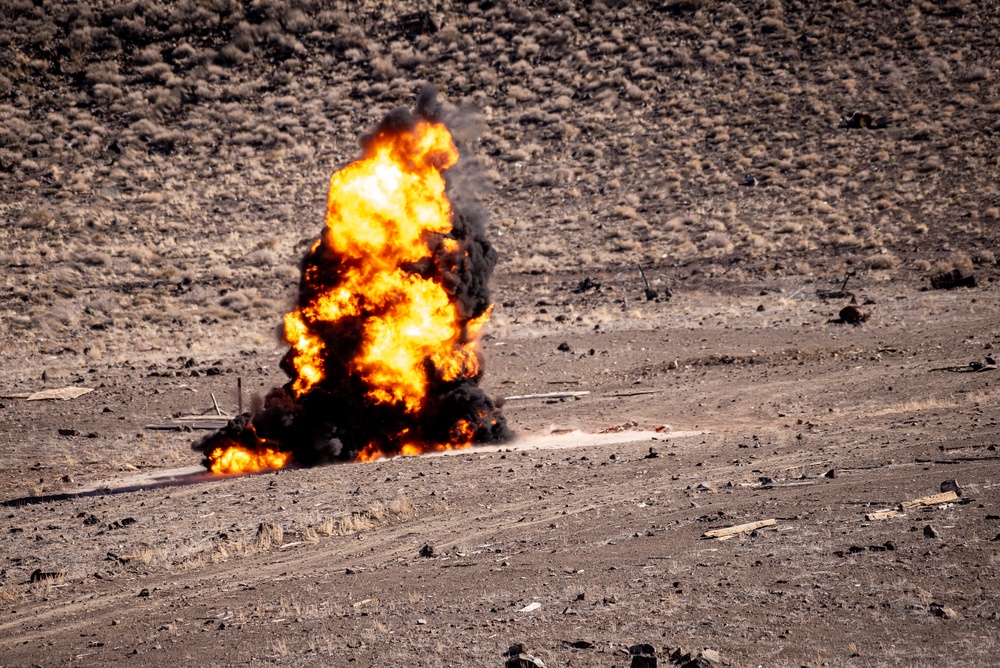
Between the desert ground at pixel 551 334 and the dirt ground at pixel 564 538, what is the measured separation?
0.07 meters

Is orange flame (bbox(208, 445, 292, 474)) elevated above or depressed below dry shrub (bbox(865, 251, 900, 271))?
below

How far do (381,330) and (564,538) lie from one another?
869cm

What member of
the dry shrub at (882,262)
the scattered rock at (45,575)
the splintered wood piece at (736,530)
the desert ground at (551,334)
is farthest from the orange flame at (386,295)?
the dry shrub at (882,262)

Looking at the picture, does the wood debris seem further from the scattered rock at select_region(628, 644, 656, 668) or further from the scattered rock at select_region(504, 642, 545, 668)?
the scattered rock at select_region(504, 642, 545, 668)

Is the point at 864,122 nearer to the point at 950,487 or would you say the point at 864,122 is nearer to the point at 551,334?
the point at 551,334

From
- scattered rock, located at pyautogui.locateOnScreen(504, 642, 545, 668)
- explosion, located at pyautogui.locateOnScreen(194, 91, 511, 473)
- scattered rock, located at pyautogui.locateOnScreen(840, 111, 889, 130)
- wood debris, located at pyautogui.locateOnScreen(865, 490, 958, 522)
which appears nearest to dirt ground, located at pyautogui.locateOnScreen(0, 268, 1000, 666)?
wood debris, located at pyautogui.locateOnScreen(865, 490, 958, 522)

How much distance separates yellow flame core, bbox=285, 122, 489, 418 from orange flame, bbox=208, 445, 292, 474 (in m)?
1.33

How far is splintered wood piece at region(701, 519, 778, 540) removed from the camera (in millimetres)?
12742

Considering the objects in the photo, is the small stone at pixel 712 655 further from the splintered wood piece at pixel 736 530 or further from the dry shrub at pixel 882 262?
the dry shrub at pixel 882 262

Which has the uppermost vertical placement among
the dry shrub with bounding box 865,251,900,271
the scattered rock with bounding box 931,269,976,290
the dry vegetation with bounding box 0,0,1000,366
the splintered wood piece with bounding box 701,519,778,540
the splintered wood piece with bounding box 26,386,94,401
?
the dry vegetation with bounding box 0,0,1000,366

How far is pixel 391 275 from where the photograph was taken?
21484 millimetres

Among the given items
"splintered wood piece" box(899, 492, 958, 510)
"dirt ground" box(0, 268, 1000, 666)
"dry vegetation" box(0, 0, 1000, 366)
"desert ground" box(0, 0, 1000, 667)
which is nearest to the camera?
"dirt ground" box(0, 268, 1000, 666)

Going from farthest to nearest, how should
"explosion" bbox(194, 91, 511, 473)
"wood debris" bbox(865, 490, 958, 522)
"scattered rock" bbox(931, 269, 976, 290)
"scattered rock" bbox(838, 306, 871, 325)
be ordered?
"scattered rock" bbox(931, 269, 976, 290) < "scattered rock" bbox(838, 306, 871, 325) < "explosion" bbox(194, 91, 511, 473) < "wood debris" bbox(865, 490, 958, 522)

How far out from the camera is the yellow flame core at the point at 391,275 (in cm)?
2142
